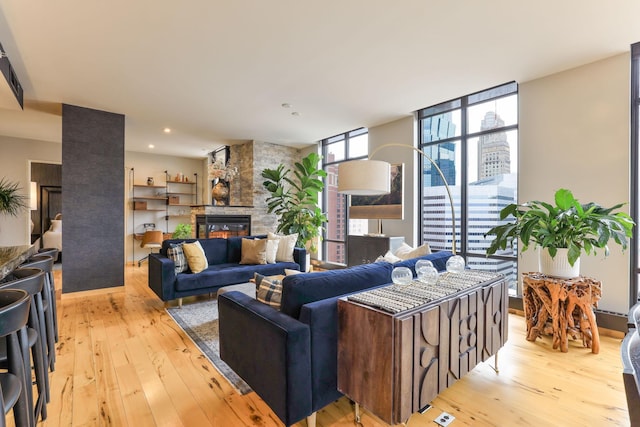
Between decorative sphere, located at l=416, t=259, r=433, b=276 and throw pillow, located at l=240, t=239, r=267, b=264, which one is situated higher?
decorative sphere, located at l=416, t=259, r=433, b=276

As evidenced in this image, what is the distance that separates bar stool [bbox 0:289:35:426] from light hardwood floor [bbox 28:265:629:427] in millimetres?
752

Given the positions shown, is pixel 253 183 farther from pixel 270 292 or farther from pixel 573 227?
pixel 573 227

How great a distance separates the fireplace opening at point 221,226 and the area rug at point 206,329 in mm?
2246

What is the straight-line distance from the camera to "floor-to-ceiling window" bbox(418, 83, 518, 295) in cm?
401

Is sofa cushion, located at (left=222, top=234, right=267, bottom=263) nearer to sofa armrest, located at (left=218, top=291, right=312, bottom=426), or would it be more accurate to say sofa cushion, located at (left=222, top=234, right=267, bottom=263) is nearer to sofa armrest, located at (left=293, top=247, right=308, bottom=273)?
sofa armrest, located at (left=293, top=247, right=308, bottom=273)

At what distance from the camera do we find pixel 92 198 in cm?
451

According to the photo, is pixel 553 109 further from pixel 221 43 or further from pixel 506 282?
pixel 221 43

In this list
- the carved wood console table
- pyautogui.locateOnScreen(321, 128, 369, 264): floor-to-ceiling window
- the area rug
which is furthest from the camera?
pyautogui.locateOnScreen(321, 128, 369, 264): floor-to-ceiling window

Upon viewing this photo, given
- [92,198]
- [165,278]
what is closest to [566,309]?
[165,278]

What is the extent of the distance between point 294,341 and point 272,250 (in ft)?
10.7

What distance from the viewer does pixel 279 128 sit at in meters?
5.72

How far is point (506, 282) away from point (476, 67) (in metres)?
2.35

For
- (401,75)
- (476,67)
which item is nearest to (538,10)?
(476,67)

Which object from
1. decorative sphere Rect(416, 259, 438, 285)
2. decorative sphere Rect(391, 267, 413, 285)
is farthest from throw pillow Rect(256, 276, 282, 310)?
decorative sphere Rect(416, 259, 438, 285)
